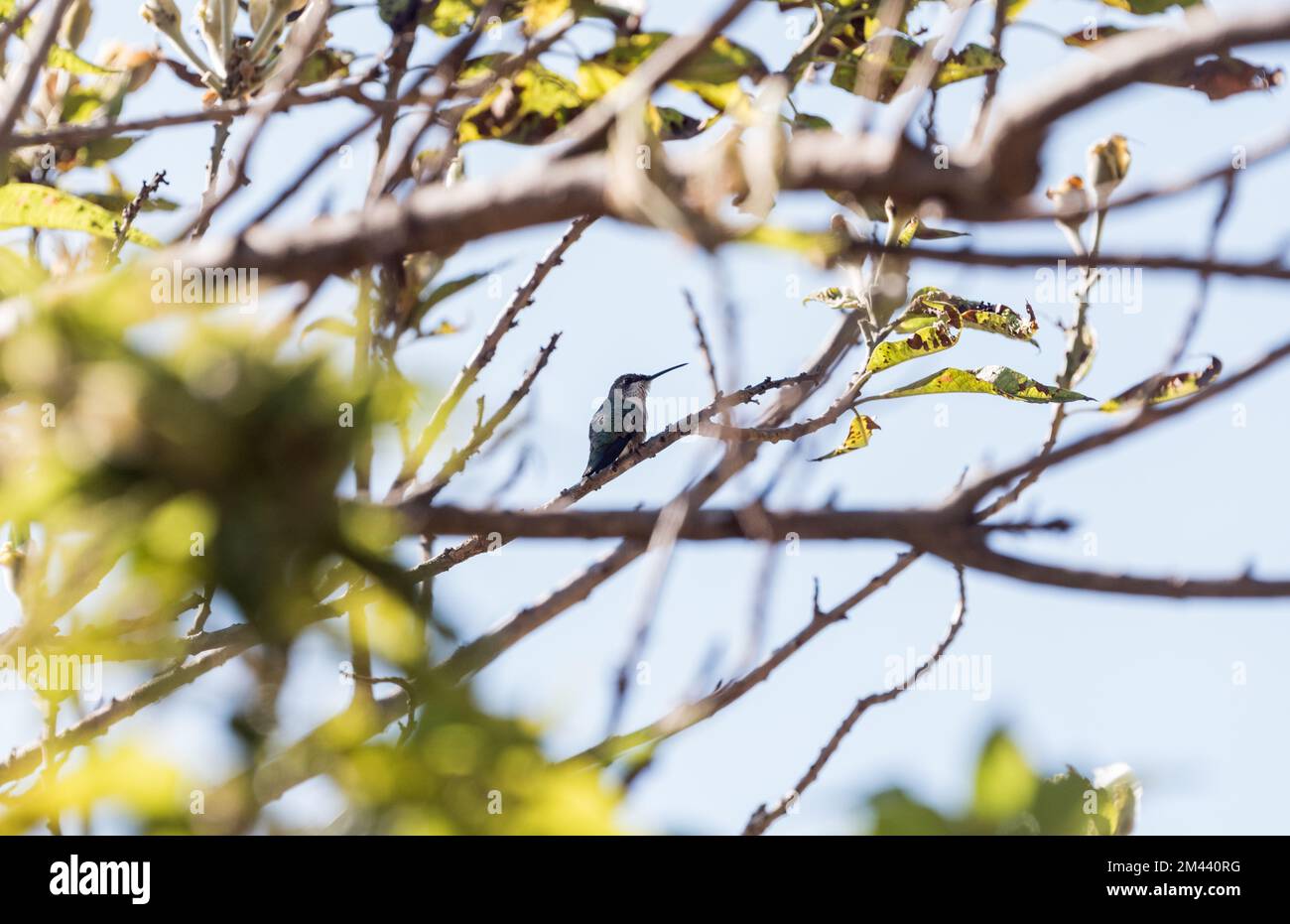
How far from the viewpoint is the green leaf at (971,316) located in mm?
2578

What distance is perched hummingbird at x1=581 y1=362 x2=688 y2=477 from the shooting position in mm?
7223

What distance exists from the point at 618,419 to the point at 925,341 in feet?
15.8

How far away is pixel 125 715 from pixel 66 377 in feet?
4.79

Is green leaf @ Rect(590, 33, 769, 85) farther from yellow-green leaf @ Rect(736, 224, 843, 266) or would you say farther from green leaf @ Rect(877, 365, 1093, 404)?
yellow-green leaf @ Rect(736, 224, 843, 266)

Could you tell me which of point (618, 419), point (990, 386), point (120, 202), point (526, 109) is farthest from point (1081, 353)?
point (618, 419)

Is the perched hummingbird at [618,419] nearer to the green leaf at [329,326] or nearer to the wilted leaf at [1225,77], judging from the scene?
the green leaf at [329,326]

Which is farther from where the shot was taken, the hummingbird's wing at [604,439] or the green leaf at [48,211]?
the hummingbird's wing at [604,439]

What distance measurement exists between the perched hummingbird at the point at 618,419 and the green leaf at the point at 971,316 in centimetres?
436

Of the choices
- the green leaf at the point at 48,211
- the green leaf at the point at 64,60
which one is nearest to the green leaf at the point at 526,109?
the green leaf at the point at 48,211

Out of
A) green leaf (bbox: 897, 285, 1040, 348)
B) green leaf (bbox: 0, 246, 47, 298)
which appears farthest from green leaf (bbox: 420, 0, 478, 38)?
green leaf (bbox: 0, 246, 47, 298)

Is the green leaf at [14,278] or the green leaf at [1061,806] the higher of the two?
the green leaf at [14,278]

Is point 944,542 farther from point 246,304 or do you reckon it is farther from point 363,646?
point 246,304

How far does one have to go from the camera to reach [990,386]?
232cm
